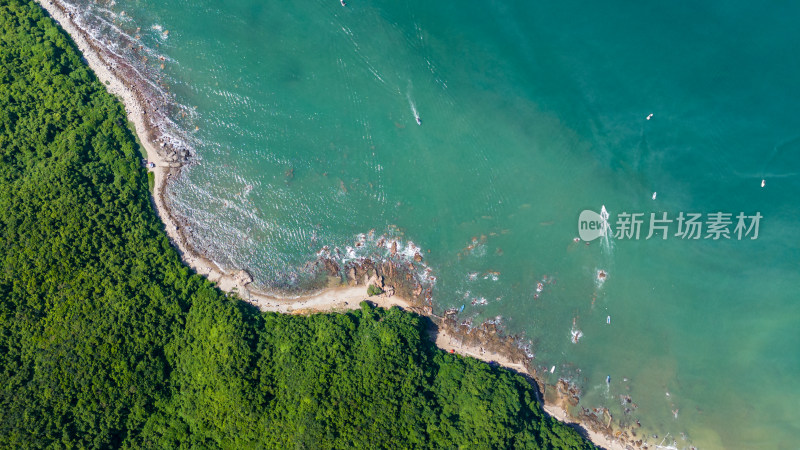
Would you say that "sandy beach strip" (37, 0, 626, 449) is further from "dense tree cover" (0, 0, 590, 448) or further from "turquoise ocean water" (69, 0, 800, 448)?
"turquoise ocean water" (69, 0, 800, 448)

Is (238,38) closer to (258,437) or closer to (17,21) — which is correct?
(17,21)

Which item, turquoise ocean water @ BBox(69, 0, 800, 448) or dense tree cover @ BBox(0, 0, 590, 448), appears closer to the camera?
dense tree cover @ BBox(0, 0, 590, 448)

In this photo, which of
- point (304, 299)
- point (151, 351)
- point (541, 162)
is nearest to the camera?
point (151, 351)

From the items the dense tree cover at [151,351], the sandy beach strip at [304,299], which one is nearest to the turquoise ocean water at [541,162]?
the sandy beach strip at [304,299]

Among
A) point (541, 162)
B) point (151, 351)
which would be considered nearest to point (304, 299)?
point (151, 351)

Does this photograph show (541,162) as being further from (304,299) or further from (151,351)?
Answer: (151,351)

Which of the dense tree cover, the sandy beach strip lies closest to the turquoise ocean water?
the sandy beach strip
